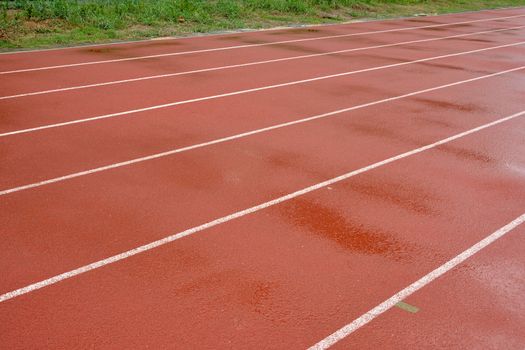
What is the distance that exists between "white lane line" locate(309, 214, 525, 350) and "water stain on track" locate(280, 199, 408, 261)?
0.32 meters

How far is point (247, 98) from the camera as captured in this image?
29.8 feet

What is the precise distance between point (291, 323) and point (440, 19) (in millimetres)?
20280

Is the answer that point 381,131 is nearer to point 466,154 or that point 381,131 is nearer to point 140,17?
point 466,154

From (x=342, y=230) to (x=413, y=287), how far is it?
952 mm

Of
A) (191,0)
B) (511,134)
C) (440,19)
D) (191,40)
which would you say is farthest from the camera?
(440,19)

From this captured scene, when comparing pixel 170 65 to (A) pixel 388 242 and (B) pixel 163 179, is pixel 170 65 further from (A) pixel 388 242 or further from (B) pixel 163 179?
(A) pixel 388 242

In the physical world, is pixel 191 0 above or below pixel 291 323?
above

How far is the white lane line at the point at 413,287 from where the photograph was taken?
141 inches

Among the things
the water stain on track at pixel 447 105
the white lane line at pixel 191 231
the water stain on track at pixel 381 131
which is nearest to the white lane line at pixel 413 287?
the white lane line at pixel 191 231

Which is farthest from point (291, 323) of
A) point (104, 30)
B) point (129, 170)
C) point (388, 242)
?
point (104, 30)

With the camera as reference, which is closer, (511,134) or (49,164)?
(49,164)

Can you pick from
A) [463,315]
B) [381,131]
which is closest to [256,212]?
[463,315]

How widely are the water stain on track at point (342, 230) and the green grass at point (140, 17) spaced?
9.57 meters

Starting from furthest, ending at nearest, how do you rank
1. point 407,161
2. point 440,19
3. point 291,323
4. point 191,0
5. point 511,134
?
1. point 440,19
2. point 191,0
3. point 511,134
4. point 407,161
5. point 291,323
